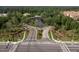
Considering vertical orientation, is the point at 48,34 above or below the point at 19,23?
below

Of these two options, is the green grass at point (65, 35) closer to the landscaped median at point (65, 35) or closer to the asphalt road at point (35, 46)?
the landscaped median at point (65, 35)

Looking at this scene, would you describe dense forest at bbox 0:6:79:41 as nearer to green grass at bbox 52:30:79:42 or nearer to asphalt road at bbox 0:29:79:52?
green grass at bbox 52:30:79:42

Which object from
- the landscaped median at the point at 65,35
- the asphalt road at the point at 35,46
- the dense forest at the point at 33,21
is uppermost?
the dense forest at the point at 33,21

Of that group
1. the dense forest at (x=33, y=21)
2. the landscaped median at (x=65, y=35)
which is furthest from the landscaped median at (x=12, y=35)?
the landscaped median at (x=65, y=35)

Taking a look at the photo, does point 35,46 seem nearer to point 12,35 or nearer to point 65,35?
point 12,35

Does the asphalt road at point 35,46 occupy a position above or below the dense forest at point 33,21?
below

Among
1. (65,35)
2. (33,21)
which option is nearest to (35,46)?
(33,21)
